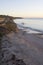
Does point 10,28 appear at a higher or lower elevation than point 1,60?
lower

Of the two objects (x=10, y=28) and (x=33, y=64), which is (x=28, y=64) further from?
(x=10, y=28)

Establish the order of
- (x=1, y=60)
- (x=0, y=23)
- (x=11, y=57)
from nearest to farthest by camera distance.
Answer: (x=1, y=60) → (x=11, y=57) → (x=0, y=23)

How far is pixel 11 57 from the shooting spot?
10.5m

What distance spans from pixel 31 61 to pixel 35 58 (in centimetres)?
84

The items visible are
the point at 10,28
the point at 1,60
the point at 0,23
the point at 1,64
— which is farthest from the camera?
the point at 10,28

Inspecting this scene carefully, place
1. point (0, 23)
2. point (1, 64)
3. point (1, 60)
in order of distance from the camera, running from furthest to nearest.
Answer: point (0, 23)
point (1, 60)
point (1, 64)

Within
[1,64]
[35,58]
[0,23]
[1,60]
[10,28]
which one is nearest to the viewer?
[1,64]

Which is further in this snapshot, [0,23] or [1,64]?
→ [0,23]

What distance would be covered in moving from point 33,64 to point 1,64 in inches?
78.9

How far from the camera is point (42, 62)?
10727mm

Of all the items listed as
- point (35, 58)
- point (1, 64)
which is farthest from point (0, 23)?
point (1, 64)

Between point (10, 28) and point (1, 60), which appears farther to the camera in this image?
point (10, 28)

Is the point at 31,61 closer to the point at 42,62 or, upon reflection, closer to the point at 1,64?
the point at 42,62

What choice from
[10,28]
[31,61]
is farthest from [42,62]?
[10,28]
